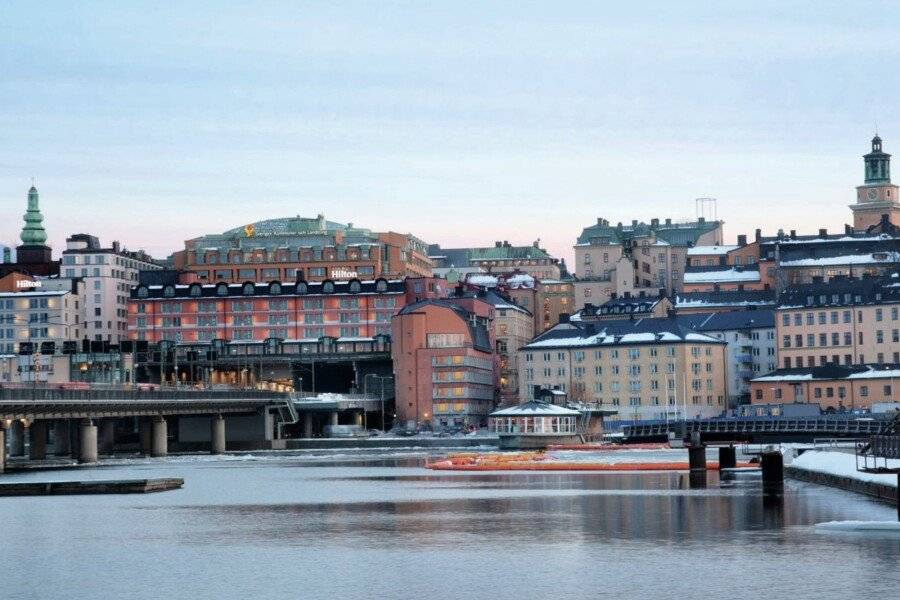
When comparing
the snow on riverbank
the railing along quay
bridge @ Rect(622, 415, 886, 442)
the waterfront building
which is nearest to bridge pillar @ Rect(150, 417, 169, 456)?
the waterfront building

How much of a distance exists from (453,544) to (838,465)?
3930 cm

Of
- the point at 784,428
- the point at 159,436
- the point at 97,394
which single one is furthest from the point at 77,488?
the point at 784,428

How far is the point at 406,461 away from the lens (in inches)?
6462

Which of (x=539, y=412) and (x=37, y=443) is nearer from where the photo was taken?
(x=37, y=443)

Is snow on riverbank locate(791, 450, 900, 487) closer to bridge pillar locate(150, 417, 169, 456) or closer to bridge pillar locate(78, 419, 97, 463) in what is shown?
bridge pillar locate(78, 419, 97, 463)

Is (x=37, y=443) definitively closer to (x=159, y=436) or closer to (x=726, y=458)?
(x=159, y=436)

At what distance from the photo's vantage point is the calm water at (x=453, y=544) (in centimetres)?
5266

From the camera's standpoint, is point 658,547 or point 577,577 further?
point 658,547

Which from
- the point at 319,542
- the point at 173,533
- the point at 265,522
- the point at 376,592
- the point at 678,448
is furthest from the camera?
the point at 678,448

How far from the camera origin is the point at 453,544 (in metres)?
65.8

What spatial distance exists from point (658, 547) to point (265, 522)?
2324cm

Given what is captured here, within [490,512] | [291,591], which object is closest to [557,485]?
[490,512]

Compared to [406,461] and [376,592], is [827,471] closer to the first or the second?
[376,592]

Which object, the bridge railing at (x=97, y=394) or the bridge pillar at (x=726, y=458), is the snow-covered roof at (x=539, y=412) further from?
the bridge pillar at (x=726, y=458)
